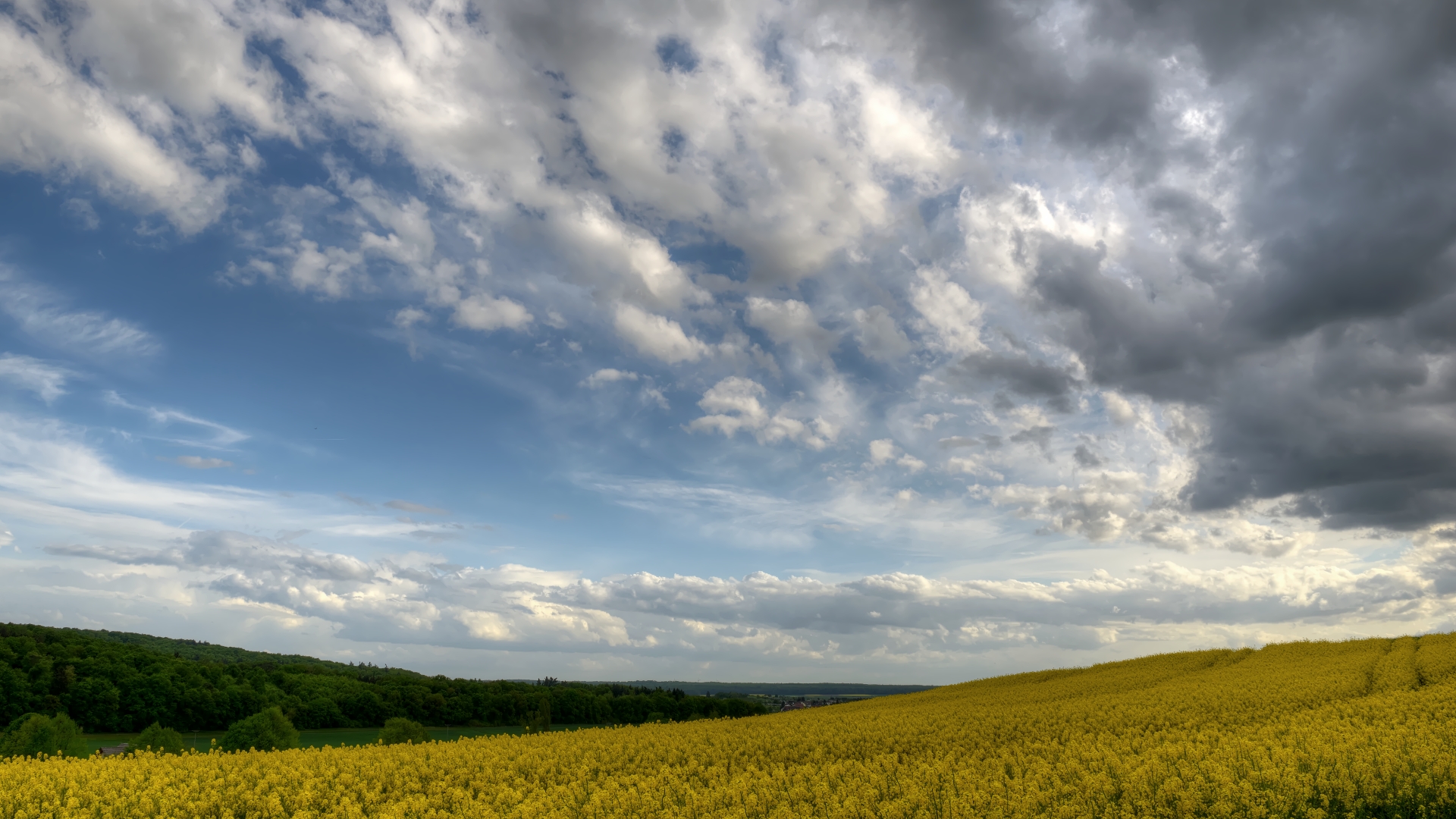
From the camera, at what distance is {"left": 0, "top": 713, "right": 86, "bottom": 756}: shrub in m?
61.6

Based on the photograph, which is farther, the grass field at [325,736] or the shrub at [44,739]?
the grass field at [325,736]

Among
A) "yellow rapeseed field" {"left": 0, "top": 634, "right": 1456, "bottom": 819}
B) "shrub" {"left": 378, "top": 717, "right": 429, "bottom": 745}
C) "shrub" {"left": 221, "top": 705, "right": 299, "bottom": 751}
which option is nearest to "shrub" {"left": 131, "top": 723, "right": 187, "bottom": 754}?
"shrub" {"left": 221, "top": 705, "right": 299, "bottom": 751}

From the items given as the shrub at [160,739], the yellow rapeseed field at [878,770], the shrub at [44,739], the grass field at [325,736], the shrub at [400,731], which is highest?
the yellow rapeseed field at [878,770]

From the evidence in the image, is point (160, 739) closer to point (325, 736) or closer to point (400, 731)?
point (400, 731)

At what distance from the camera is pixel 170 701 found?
132 m

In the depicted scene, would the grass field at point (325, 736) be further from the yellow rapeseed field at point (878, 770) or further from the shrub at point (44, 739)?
the yellow rapeseed field at point (878, 770)

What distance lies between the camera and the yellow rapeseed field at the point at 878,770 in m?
15.7

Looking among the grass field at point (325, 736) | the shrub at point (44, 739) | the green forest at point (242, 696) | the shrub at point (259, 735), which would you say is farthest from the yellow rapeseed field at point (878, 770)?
the green forest at point (242, 696)

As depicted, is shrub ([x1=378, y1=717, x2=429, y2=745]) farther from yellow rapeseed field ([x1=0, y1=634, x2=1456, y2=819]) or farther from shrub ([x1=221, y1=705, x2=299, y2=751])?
yellow rapeseed field ([x1=0, y1=634, x2=1456, y2=819])

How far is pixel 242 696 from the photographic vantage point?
137500 mm

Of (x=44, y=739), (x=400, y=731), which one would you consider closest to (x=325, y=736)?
(x=400, y=731)

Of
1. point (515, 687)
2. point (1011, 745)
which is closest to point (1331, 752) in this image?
point (1011, 745)

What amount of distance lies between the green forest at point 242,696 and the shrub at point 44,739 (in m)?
69.0

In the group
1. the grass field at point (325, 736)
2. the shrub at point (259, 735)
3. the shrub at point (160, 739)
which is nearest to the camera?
the shrub at point (160, 739)
